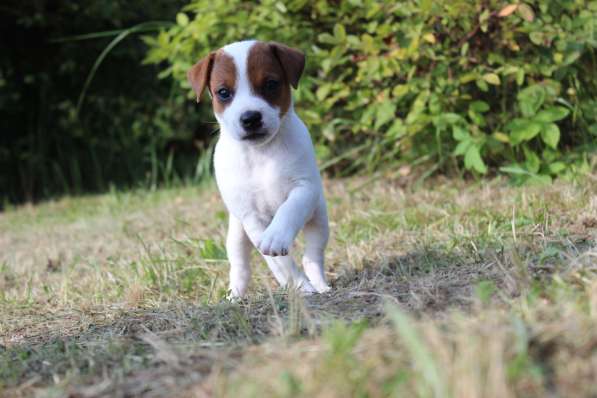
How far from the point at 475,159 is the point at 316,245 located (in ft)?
6.06

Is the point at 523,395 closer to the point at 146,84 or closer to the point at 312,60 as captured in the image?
the point at 312,60

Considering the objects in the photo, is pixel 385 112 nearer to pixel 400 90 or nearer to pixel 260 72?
pixel 400 90

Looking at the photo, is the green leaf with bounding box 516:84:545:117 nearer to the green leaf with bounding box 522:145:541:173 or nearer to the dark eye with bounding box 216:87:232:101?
the green leaf with bounding box 522:145:541:173

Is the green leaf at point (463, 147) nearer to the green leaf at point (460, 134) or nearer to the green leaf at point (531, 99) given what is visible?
the green leaf at point (460, 134)

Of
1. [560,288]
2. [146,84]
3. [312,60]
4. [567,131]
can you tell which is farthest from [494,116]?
[146,84]

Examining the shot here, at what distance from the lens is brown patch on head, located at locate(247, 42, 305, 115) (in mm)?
3576

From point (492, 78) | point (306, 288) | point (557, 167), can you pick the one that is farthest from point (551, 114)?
point (306, 288)

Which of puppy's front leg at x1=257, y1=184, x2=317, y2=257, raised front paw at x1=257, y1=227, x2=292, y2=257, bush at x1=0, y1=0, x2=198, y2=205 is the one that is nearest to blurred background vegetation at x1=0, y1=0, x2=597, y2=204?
puppy's front leg at x1=257, y1=184, x2=317, y2=257

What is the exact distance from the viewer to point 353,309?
108 inches

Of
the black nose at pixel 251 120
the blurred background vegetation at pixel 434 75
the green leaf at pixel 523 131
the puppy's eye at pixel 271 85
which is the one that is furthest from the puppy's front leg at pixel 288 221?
the green leaf at pixel 523 131

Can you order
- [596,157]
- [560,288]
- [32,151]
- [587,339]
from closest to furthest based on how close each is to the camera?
1. [587,339]
2. [560,288]
3. [596,157]
4. [32,151]

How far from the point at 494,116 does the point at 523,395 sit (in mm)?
4265

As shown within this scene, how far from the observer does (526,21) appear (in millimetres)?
5043

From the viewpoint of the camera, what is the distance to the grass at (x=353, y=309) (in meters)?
1.82
